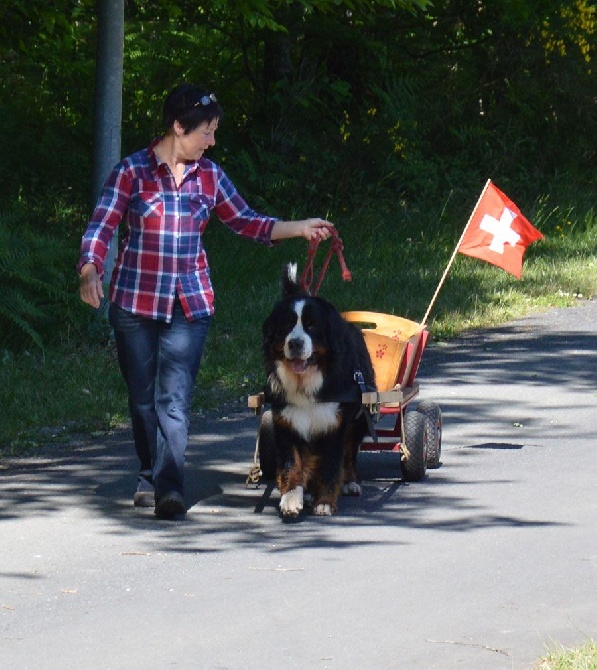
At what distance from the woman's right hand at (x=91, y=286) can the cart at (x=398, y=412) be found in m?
1.20

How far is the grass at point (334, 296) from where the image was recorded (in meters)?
9.96

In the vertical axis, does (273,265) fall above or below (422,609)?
above

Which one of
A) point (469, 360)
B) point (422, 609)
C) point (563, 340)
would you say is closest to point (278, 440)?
point (422, 609)

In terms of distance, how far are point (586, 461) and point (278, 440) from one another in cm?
215

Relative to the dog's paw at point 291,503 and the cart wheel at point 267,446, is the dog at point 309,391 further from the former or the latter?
the cart wheel at point 267,446

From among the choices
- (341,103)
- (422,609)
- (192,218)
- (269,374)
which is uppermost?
(341,103)

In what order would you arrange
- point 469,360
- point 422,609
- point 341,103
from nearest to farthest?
point 422,609, point 469,360, point 341,103

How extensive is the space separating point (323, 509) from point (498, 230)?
2546mm

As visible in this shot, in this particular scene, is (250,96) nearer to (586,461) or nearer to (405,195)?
(405,195)

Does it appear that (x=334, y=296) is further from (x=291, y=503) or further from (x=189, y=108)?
(x=189, y=108)

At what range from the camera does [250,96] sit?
849 inches

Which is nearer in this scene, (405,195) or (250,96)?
(405,195)

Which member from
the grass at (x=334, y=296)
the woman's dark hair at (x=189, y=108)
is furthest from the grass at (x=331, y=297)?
the woman's dark hair at (x=189, y=108)

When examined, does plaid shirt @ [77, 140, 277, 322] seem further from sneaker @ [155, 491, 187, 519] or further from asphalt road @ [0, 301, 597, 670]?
asphalt road @ [0, 301, 597, 670]
